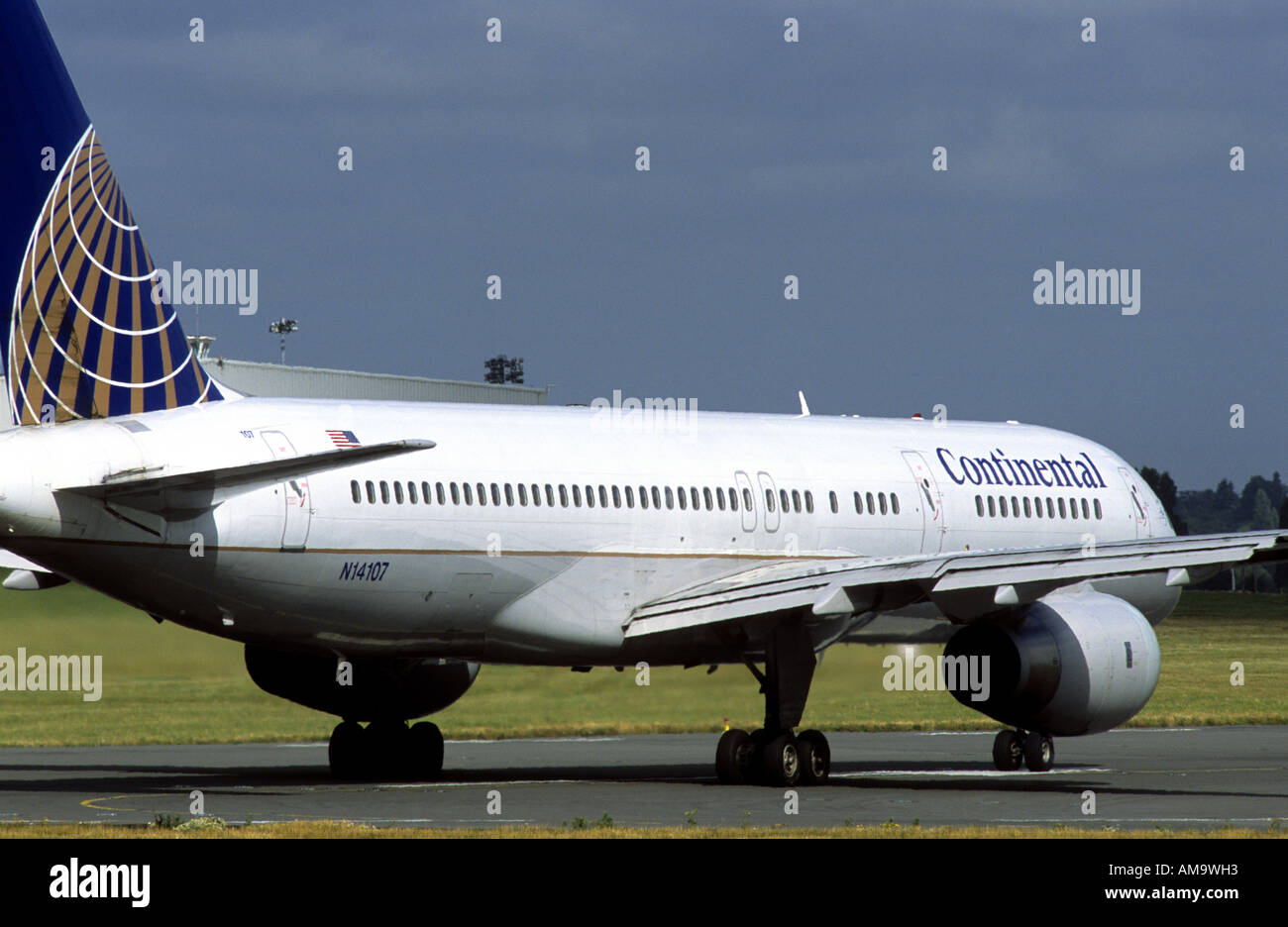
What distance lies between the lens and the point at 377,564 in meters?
23.5

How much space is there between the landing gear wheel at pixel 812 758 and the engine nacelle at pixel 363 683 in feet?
16.8

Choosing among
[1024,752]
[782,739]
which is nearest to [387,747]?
[782,739]

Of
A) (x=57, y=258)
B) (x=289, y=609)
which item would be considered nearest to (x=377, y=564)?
(x=289, y=609)

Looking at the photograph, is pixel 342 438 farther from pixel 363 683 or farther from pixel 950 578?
pixel 950 578

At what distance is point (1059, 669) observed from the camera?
24531 millimetres

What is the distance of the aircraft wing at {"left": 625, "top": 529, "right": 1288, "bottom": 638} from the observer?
23016 mm

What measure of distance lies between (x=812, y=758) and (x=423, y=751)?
5602 mm

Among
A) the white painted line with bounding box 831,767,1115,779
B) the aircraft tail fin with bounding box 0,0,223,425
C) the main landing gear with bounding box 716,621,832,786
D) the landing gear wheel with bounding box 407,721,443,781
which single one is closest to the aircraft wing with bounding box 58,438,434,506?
Answer: the aircraft tail fin with bounding box 0,0,223,425

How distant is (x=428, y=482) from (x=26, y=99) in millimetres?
6330

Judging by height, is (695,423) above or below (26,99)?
below

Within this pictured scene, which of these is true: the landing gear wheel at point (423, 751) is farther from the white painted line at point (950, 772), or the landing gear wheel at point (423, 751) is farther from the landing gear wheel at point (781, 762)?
the white painted line at point (950, 772)

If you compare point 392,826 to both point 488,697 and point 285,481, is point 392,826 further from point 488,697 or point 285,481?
point 488,697
